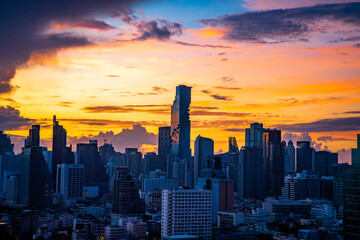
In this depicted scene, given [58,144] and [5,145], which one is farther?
[58,144]

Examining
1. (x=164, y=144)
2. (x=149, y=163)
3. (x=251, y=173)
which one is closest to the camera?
(x=251, y=173)

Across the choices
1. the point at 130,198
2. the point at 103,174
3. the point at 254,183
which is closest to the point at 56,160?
the point at 103,174

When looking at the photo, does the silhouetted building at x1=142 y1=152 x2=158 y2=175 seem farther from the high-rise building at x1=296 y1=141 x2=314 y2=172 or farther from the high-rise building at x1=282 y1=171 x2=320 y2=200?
the high-rise building at x1=282 y1=171 x2=320 y2=200

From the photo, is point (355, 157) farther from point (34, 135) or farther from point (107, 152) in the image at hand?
point (107, 152)

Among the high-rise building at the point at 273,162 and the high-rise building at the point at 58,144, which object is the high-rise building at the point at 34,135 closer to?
the high-rise building at the point at 58,144

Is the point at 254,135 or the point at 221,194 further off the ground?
the point at 254,135

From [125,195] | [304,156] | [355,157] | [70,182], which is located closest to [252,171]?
[304,156]

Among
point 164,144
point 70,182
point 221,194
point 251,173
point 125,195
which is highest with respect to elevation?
point 164,144

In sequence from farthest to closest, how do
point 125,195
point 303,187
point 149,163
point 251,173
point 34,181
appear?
point 149,163 < point 251,173 < point 303,187 < point 34,181 < point 125,195
